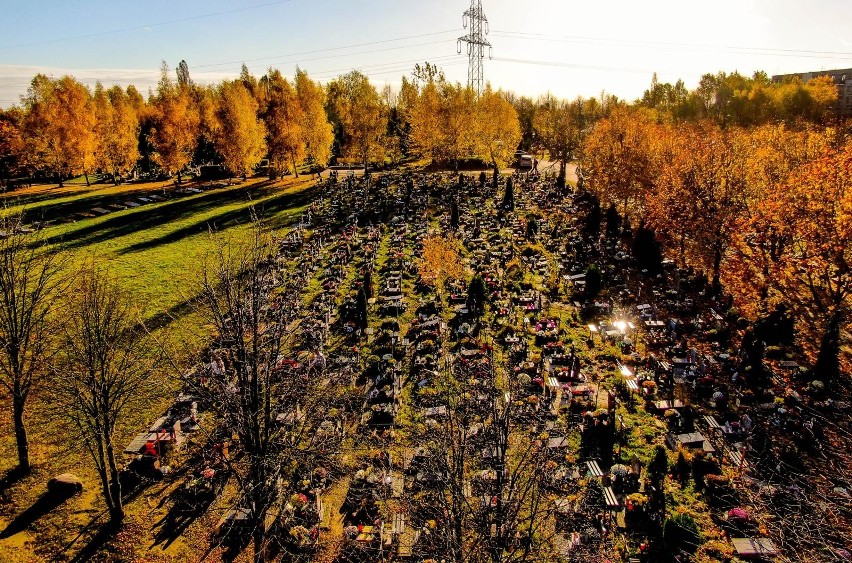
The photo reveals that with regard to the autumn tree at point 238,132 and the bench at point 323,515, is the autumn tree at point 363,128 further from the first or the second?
the bench at point 323,515

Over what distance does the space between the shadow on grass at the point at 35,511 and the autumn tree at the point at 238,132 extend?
52585mm

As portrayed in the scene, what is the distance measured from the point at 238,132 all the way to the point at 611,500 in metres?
60.9

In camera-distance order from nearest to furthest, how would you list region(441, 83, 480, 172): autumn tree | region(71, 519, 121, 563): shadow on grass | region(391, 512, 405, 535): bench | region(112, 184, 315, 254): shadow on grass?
region(71, 519, 121, 563): shadow on grass, region(391, 512, 405, 535): bench, region(112, 184, 315, 254): shadow on grass, region(441, 83, 480, 172): autumn tree

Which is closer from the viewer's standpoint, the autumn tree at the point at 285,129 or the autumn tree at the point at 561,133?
the autumn tree at the point at 285,129

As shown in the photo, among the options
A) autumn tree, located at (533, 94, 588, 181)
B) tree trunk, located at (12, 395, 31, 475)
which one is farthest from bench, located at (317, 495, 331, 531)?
autumn tree, located at (533, 94, 588, 181)

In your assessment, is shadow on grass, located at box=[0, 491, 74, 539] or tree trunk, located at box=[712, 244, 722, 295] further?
tree trunk, located at box=[712, 244, 722, 295]

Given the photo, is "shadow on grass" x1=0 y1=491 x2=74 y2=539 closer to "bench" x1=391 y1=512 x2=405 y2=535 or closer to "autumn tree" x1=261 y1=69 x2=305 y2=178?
"bench" x1=391 y1=512 x2=405 y2=535

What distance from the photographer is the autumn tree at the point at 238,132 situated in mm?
60656

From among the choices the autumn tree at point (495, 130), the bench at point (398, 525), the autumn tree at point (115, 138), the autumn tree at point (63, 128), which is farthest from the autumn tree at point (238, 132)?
the bench at point (398, 525)

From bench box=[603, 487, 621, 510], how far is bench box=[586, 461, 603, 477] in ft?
2.03

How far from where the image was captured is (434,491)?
41.7 feet

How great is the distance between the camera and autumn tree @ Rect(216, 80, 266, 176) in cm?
6066

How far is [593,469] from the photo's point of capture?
17.4 m

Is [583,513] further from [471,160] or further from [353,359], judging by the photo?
[471,160]
